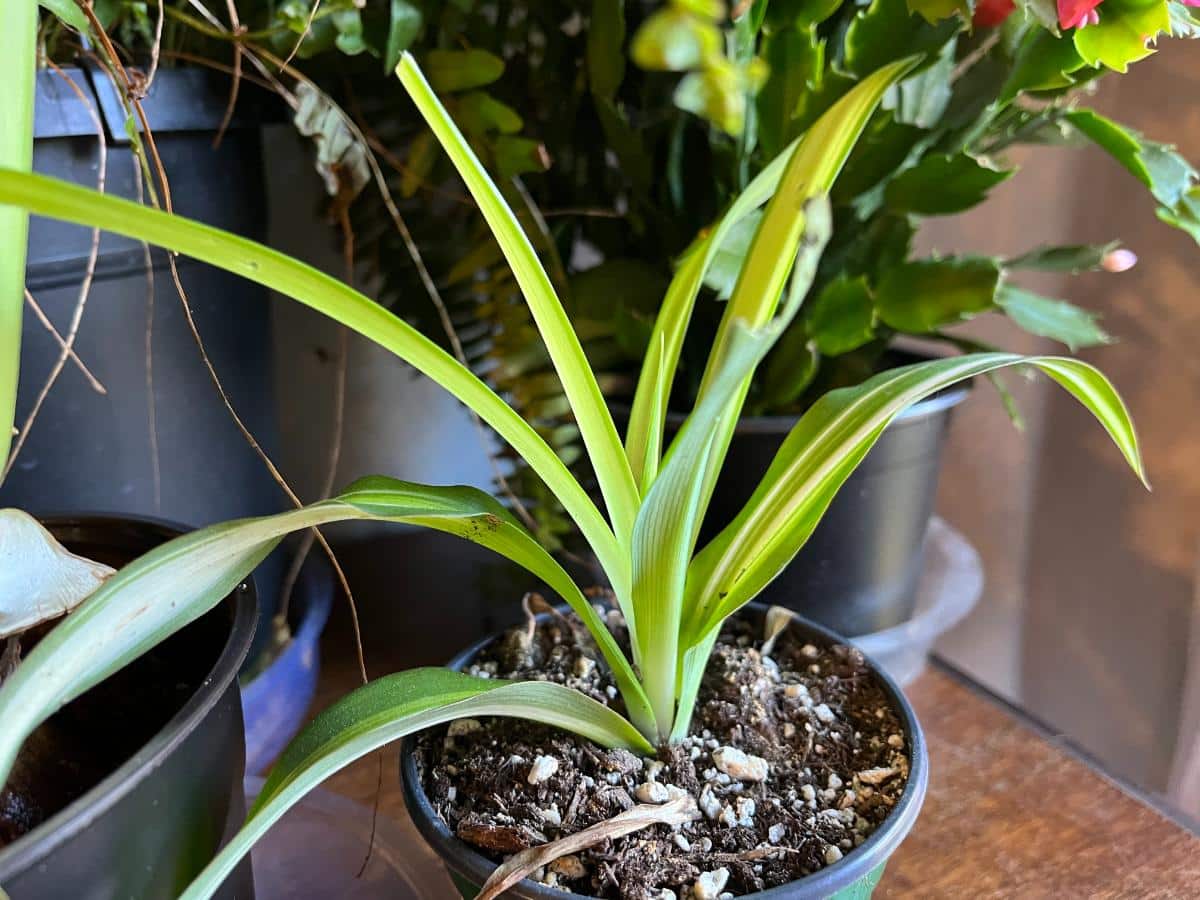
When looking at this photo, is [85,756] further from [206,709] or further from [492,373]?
[492,373]

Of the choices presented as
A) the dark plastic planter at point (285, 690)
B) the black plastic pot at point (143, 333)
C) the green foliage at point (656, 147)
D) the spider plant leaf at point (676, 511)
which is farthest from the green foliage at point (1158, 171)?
the dark plastic planter at point (285, 690)

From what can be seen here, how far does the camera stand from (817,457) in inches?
14.8

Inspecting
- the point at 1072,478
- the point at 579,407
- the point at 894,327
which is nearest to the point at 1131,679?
the point at 1072,478

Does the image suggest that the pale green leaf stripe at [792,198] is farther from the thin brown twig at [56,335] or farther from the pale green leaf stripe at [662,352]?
the thin brown twig at [56,335]

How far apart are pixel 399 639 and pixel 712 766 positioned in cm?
40

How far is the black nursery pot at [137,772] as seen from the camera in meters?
0.28

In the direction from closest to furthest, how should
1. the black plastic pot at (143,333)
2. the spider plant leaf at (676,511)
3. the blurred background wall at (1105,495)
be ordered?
the spider plant leaf at (676,511), the black plastic pot at (143,333), the blurred background wall at (1105,495)

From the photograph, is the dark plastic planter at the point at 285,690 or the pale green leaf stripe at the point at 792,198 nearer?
the pale green leaf stripe at the point at 792,198

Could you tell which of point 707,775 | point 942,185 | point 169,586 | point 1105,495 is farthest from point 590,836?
point 1105,495

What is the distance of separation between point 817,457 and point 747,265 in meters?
0.09

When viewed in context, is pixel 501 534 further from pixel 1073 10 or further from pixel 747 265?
pixel 1073 10

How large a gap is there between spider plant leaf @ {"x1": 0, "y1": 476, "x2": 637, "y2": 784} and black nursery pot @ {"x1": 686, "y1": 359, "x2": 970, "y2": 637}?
0.24 m

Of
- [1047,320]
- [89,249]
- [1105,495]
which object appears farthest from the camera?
[1105,495]

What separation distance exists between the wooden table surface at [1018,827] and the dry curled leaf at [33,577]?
284 millimetres
